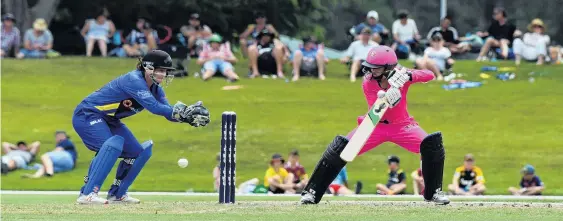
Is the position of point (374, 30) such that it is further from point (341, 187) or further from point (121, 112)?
point (121, 112)

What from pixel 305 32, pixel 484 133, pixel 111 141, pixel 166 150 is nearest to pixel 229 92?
pixel 166 150

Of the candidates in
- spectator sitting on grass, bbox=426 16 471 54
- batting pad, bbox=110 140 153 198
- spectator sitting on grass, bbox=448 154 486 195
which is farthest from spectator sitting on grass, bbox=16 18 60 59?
batting pad, bbox=110 140 153 198

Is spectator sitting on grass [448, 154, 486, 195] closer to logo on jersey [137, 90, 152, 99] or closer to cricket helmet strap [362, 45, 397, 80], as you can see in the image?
cricket helmet strap [362, 45, 397, 80]

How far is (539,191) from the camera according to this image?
2097cm

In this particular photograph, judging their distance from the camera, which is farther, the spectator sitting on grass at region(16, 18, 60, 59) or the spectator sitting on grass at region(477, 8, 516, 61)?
the spectator sitting on grass at region(16, 18, 60, 59)

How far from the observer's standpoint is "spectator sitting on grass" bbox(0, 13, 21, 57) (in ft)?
102

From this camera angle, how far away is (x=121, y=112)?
555 inches

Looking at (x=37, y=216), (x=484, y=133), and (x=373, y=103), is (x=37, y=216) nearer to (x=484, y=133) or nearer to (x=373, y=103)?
(x=373, y=103)

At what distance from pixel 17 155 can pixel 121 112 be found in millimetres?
10194

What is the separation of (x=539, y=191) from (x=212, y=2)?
56.4ft

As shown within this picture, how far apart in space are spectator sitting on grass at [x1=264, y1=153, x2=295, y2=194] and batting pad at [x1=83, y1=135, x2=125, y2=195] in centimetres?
759

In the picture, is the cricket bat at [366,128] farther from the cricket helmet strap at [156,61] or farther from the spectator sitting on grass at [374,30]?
the spectator sitting on grass at [374,30]

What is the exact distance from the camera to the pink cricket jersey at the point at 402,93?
13.5 meters

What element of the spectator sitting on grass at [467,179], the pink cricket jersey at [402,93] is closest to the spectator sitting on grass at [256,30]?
the spectator sitting on grass at [467,179]
